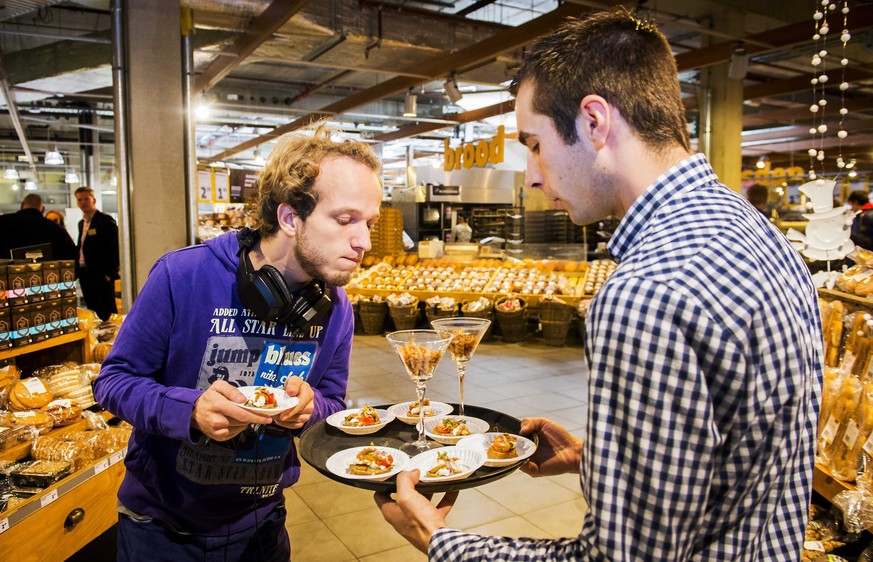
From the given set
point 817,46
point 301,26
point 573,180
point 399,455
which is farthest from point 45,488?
point 817,46

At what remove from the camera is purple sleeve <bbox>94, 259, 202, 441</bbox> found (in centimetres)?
143

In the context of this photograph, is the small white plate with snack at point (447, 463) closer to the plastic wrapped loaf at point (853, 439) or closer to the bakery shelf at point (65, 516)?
the plastic wrapped loaf at point (853, 439)

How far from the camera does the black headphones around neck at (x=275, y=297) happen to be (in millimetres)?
1561

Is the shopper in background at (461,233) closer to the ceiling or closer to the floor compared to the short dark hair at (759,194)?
closer to the floor

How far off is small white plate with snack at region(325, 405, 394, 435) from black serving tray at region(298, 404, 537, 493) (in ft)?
0.07

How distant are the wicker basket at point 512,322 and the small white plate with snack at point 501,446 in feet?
22.3

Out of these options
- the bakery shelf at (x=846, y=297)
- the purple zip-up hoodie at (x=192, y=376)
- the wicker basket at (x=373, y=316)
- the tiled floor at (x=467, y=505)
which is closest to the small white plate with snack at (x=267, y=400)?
the purple zip-up hoodie at (x=192, y=376)

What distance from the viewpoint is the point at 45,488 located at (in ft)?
7.61

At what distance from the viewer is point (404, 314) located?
880cm

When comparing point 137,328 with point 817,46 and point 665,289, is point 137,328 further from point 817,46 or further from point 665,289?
point 817,46

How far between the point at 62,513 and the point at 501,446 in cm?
187

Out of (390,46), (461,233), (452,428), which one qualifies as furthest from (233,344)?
(461,233)

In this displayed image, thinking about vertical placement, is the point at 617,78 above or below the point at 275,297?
above

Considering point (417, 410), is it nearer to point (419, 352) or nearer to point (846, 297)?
point (419, 352)
